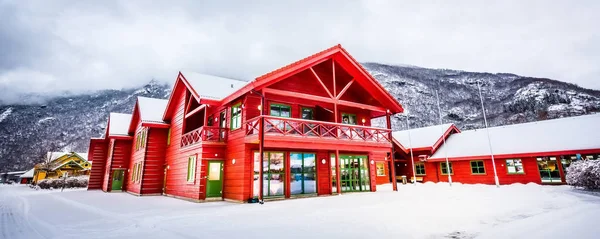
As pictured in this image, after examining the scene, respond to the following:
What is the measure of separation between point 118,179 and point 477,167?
30.0m

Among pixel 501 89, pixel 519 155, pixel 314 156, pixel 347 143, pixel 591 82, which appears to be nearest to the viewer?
pixel 347 143

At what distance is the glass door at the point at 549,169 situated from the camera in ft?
63.3

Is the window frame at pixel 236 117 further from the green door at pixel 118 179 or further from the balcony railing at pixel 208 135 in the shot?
the green door at pixel 118 179

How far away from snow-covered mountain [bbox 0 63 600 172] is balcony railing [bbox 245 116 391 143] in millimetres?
64656

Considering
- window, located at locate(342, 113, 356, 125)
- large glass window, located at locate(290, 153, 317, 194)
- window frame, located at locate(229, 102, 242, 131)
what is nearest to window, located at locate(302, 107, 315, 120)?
large glass window, located at locate(290, 153, 317, 194)

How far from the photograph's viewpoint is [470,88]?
103812mm

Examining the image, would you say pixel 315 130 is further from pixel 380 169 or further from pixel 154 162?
pixel 380 169

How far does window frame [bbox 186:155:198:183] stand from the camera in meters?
14.2

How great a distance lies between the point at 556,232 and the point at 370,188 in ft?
37.4

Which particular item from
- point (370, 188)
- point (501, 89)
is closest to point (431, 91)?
point (501, 89)

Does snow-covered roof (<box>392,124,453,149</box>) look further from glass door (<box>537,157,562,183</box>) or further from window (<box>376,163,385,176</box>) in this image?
glass door (<box>537,157,562,183</box>)

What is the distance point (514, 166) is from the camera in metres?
20.9

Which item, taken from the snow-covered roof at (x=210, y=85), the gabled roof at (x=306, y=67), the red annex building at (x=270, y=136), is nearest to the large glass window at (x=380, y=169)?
the red annex building at (x=270, y=136)

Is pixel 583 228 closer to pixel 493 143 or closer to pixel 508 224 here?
pixel 508 224
